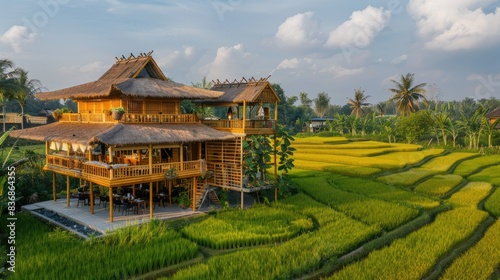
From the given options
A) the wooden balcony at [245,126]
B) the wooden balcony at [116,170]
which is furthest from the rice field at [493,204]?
the wooden balcony at [116,170]

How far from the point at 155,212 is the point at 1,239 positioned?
5.78m

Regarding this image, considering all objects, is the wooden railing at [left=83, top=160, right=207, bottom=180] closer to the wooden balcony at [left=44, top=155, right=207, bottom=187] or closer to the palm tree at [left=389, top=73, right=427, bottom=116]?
the wooden balcony at [left=44, top=155, right=207, bottom=187]

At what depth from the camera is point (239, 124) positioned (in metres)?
19.2

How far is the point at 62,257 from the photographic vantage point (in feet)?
39.2

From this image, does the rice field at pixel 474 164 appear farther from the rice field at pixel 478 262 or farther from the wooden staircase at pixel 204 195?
the wooden staircase at pixel 204 195

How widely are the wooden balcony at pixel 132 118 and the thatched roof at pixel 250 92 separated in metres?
2.01

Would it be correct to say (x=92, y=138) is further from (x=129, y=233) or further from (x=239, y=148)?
(x=239, y=148)

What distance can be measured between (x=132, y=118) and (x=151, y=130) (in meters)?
1.11

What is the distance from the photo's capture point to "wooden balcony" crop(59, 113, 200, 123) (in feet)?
56.3

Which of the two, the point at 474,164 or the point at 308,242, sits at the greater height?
the point at 474,164

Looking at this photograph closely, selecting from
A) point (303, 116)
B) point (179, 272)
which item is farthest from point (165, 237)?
point (303, 116)

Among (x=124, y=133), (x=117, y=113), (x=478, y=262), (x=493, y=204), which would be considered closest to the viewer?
(x=478, y=262)

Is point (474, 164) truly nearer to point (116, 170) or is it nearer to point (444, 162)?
point (444, 162)

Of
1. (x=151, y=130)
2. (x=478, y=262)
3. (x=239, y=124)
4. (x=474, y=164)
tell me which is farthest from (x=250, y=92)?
(x=474, y=164)
